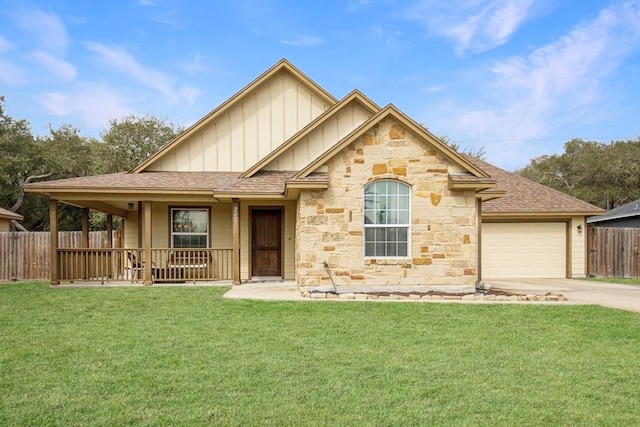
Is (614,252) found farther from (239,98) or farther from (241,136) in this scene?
(239,98)

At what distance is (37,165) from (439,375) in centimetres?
3694

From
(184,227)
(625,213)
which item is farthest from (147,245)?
(625,213)

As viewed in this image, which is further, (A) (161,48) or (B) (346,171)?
(A) (161,48)

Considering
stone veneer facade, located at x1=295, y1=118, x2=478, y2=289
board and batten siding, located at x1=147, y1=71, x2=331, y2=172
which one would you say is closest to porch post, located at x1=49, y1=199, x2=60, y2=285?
board and batten siding, located at x1=147, y1=71, x2=331, y2=172

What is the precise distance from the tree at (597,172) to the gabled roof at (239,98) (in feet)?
115

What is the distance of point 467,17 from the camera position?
15.5m

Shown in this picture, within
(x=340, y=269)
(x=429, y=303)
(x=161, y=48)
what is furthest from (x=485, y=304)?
(x=161, y=48)

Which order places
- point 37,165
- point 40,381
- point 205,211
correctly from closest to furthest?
point 40,381, point 205,211, point 37,165

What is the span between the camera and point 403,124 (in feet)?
37.1

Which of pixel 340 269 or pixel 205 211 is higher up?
pixel 205 211

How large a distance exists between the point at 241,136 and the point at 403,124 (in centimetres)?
616

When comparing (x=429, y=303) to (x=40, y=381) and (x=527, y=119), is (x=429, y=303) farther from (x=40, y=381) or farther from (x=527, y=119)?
(x=527, y=119)

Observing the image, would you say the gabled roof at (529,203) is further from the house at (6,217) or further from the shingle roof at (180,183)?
the house at (6,217)

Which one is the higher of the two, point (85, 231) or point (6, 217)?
point (6, 217)
